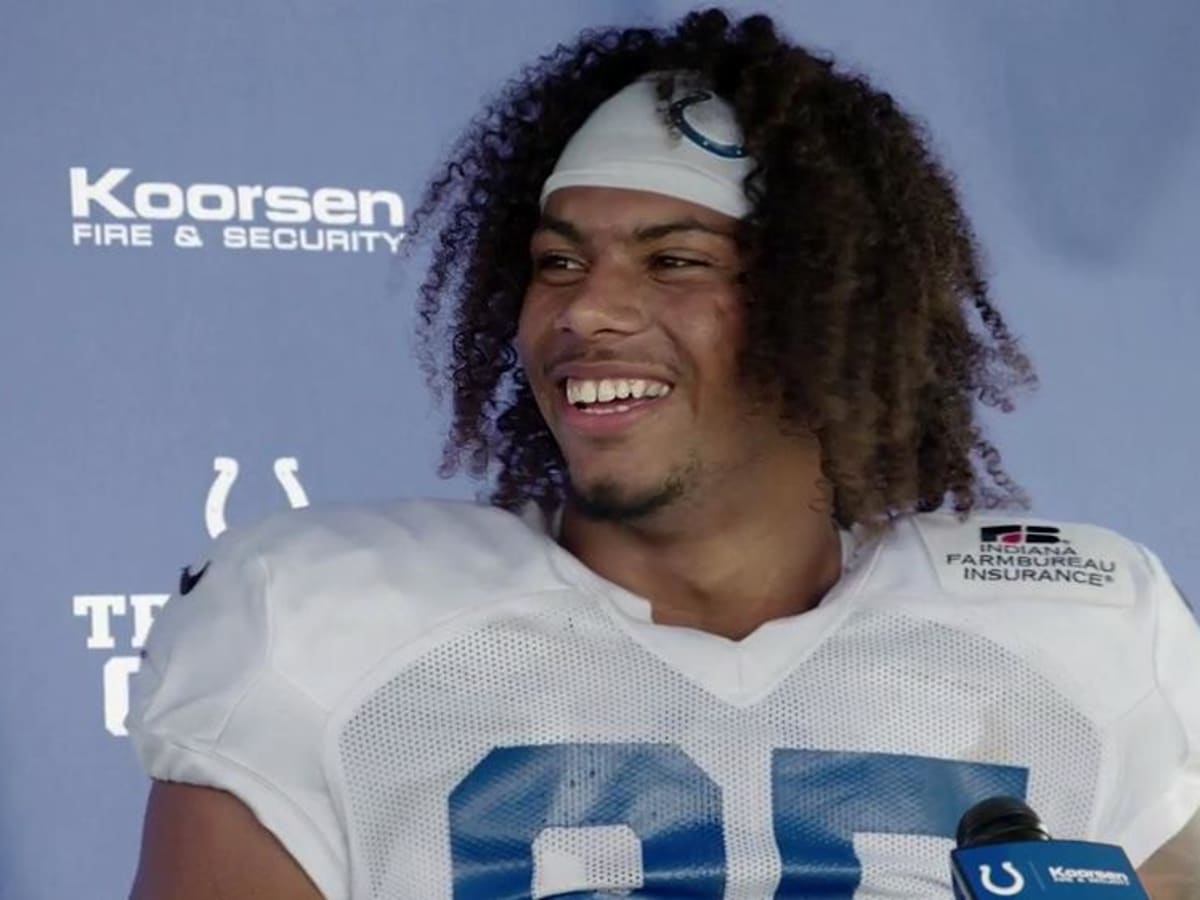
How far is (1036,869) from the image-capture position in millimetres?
1183

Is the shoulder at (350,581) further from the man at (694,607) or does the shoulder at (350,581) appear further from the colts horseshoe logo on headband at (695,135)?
the colts horseshoe logo on headband at (695,135)

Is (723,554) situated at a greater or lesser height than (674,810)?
greater

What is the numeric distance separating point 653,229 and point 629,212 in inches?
0.9

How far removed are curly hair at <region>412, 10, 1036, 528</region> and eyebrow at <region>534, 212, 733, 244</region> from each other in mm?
33

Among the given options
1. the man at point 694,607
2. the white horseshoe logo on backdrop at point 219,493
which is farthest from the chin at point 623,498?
the white horseshoe logo on backdrop at point 219,493

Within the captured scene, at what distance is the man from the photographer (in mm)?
1711

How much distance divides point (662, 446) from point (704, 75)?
0.31m

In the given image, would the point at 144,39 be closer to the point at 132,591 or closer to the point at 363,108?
the point at 363,108

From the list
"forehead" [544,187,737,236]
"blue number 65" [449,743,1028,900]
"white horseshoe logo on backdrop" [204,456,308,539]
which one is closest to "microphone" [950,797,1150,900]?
"blue number 65" [449,743,1028,900]

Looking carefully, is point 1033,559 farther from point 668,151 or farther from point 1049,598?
point 668,151

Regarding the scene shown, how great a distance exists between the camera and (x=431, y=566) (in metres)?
1.78

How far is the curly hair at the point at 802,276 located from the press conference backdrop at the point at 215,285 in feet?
0.20

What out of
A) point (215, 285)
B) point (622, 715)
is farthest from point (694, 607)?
point (215, 285)

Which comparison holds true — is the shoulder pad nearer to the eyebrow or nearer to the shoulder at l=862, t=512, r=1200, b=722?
the shoulder at l=862, t=512, r=1200, b=722
